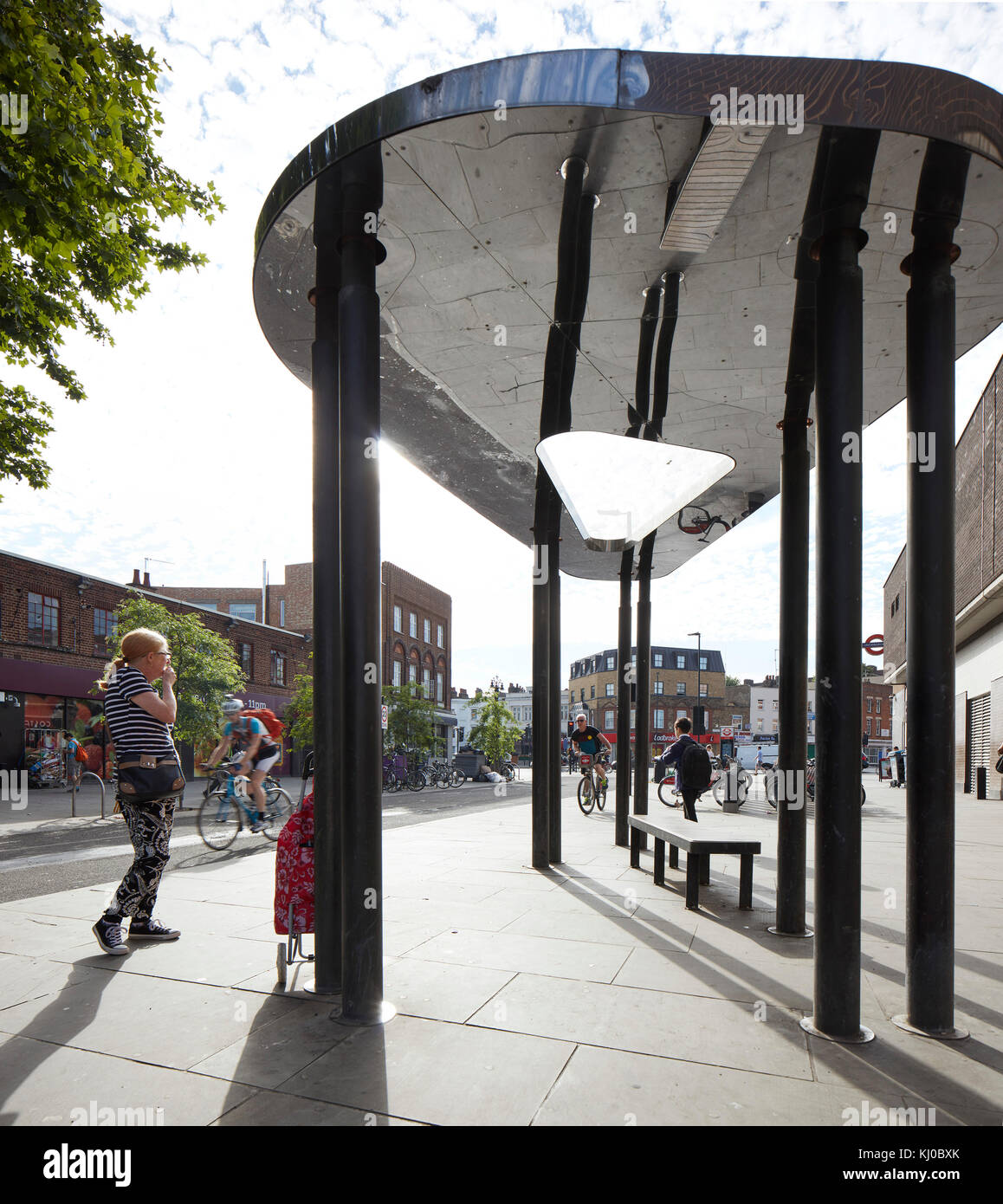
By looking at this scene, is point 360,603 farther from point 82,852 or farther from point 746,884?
point 82,852

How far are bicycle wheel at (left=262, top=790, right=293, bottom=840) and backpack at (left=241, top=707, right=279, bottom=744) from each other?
0.83 meters

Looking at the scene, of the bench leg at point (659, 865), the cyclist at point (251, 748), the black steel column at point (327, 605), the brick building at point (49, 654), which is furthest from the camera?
the brick building at point (49, 654)

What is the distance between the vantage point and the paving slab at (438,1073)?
9.25 ft

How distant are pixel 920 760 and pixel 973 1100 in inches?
53.8

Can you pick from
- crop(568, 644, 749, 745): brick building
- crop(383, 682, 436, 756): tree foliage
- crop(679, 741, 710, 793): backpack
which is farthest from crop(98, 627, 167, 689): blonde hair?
crop(568, 644, 749, 745): brick building

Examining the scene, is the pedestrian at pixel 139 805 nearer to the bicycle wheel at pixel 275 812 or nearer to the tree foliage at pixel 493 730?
the bicycle wheel at pixel 275 812

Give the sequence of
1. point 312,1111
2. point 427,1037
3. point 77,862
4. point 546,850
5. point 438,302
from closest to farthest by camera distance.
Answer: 1. point 312,1111
2. point 427,1037
3. point 438,302
4. point 546,850
5. point 77,862

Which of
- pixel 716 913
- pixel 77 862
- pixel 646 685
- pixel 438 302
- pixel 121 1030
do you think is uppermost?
pixel 438 302

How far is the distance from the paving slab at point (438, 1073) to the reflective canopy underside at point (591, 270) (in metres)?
3.73

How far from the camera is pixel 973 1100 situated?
9.71ft

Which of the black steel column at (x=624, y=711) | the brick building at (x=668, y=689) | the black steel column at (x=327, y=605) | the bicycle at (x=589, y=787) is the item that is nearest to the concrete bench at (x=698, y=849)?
the black steel column at (x=624, y=711)
